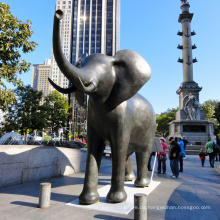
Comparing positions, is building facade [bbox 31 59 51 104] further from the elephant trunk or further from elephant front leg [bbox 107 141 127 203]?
the elephant trunk

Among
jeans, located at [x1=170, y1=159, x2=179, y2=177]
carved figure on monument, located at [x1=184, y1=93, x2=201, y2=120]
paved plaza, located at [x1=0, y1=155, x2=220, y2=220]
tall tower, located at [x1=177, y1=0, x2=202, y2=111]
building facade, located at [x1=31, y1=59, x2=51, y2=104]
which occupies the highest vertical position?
building facade, located at [x1=31, y1=59, x2=51, y2=104]

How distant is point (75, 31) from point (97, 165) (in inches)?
3081

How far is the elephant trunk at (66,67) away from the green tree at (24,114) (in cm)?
2717

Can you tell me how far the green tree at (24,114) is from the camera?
2784 centimetres

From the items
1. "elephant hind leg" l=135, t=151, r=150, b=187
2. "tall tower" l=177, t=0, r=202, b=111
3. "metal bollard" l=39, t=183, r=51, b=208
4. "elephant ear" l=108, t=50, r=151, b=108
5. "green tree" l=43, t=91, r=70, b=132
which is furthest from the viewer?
"green tree" l=43, t=91, r=70, b=132

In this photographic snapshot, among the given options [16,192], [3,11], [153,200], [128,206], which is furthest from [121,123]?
[3,11]

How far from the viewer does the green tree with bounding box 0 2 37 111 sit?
7.57 metres

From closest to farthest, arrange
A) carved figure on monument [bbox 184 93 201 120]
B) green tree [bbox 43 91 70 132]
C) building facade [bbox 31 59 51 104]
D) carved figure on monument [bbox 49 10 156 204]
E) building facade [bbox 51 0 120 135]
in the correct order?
carved figure on monument [bbox 49 10 156 204] < carved figure on monument [bbox 184 93 201 120] < green tree [bbox 43 91 70 132] < building facade [bbox 51 0 120 135] < building facade [bbox 31 59 51 104]

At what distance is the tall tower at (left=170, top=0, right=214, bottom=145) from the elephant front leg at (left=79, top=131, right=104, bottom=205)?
1853 centimetres

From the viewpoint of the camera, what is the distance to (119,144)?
3740 millimetres

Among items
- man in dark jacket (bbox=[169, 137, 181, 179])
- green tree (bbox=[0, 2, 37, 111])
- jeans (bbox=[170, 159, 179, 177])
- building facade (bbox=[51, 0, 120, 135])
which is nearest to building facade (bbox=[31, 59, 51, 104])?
building facade (bbox=[51, 0, 120, 135])

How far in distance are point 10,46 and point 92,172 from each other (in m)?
6.56

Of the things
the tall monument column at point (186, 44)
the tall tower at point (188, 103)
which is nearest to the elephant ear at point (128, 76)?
the tall tower at point (188, 103)

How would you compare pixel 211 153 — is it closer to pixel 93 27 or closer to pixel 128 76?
pixel 128 76
